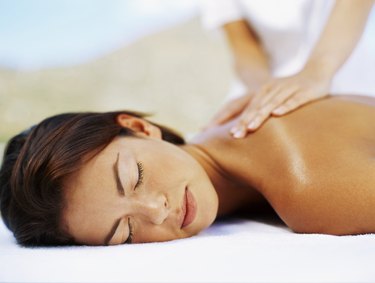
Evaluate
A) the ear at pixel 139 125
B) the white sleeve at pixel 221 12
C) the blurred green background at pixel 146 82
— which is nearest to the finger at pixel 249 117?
the ear at pixel 139 125

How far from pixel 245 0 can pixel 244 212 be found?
2.96 ft

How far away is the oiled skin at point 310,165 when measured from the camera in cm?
106

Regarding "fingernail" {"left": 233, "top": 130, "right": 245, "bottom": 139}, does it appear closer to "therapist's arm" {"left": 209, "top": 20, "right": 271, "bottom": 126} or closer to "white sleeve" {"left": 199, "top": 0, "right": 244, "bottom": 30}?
"therapist's arm" {"left": 209, "top": 20, "right": 271, "bottom": 126}

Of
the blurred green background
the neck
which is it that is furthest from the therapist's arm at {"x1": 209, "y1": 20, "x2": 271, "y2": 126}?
the blurred green background

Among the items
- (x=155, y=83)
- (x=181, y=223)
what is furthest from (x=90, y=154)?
(x=155, y=83)

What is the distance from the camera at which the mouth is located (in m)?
1.16

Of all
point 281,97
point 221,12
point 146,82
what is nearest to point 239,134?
point 281,97

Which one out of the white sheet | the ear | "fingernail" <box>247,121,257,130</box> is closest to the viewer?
the white sheet

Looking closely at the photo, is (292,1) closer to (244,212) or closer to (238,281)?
(244,212)

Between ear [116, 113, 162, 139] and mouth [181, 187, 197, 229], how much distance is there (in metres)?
0.27

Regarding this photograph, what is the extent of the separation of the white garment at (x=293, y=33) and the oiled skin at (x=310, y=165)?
20.8 inches

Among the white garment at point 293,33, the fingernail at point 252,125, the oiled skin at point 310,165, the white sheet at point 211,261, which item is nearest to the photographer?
the white sheet at point 211,261

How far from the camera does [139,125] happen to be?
1.44 m

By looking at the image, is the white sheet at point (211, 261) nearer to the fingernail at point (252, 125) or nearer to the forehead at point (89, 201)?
the forehead at point (89, 201)
